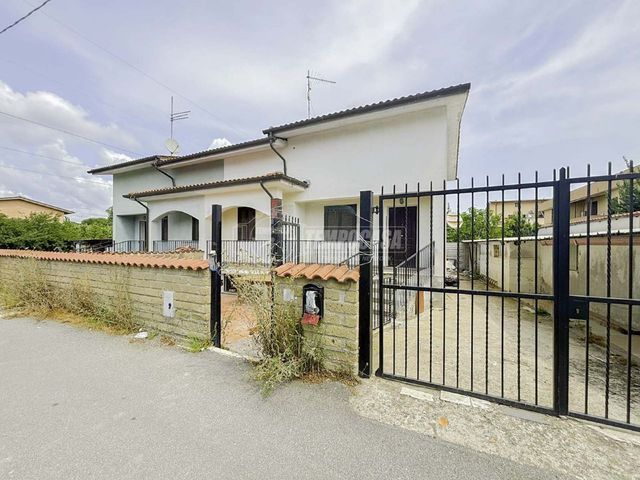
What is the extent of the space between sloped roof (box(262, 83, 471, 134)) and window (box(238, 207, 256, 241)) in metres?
3.79

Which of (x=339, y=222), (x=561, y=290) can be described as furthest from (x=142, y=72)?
(x=561, y=290)

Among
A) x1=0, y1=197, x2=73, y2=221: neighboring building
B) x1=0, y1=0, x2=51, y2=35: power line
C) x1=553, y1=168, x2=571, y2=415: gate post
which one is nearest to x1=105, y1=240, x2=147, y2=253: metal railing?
x1=0, y1=0, x2=51, y2=35: power line

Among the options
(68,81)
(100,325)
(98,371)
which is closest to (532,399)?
(98,371)

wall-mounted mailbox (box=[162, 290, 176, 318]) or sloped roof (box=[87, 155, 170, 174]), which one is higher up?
sloped roof (box=[87, 155, 170, 174])

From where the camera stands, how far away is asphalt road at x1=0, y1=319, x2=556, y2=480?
1.99 meters

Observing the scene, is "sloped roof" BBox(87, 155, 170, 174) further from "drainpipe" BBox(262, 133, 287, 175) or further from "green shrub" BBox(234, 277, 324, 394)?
"green shrub" BBox(234, 277, 324, 394)

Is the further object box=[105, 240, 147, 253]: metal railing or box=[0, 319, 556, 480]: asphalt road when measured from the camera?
box=[105, 240, 147, 253]: metal railing

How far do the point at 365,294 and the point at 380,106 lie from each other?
7.11 m

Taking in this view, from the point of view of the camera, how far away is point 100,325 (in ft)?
17.0

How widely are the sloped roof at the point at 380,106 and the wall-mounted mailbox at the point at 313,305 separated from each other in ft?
23.3

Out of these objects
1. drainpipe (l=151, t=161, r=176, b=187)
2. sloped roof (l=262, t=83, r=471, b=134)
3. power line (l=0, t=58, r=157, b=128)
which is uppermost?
power line (l=0, t=58, r=157, b=128)

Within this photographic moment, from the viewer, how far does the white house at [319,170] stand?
8.31 m

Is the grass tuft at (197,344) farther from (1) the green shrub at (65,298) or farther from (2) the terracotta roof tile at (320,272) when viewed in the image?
(2) the terracotta roof tile at (320,272)

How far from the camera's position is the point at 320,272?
3.41 meters
